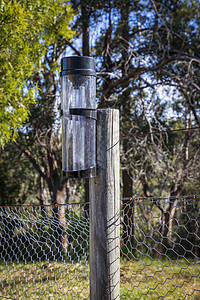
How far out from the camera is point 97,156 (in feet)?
4.50

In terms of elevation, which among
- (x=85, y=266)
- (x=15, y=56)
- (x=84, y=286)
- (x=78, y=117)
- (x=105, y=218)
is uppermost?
(x=15, y=56)

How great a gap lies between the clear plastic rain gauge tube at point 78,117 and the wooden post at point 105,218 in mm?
83

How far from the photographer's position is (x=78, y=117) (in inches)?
50.2

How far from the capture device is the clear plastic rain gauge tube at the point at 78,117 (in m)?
1.26

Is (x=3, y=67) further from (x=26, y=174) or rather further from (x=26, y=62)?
(x=26, y=174)

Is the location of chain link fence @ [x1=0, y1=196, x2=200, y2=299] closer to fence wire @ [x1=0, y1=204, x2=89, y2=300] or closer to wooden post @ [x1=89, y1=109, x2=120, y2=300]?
fence wire @ [x1=0, y1=204, x2=89, y2=300]

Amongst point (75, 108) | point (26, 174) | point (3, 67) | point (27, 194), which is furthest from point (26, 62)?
point (27, 194)

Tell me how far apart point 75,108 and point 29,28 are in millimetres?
4065

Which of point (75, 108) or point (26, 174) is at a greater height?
point (75, 108)

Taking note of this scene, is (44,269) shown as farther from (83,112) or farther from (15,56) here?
(83,112)

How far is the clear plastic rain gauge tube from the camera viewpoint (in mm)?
1259

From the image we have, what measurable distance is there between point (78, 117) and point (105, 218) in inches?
18.5

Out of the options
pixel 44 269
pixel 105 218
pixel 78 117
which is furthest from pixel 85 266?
pixel 78 117

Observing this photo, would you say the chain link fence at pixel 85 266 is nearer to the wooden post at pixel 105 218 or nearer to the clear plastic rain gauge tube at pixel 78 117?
the wooden post at pixel 105 218
